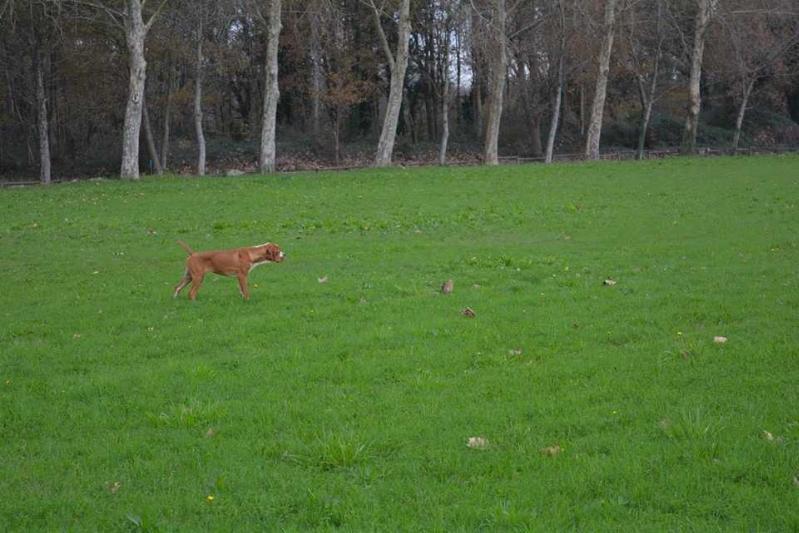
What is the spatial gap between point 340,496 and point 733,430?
2993 millimetres

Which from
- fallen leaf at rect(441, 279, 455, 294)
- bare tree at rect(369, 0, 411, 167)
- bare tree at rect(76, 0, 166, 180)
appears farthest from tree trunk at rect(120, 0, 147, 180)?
fallen leaf at rect(441, 279, 455, 294)

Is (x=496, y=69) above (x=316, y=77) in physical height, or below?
below

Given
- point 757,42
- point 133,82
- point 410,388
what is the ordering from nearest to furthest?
point 410,388
point 133,82
point 757,42

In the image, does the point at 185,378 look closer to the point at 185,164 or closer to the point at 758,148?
the point at 185,164

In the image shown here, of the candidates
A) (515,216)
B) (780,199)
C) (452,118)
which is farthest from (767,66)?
(515,216)

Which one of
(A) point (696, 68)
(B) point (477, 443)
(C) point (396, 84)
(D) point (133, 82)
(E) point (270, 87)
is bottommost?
(B) point (477, 443)

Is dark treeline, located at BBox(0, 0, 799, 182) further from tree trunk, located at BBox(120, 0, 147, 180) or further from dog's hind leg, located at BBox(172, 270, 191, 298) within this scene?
dog's hind leg, located at BBox(172, 270, 191, 298)

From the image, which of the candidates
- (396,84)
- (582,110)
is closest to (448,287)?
(396,84)

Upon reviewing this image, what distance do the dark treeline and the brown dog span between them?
921 inches

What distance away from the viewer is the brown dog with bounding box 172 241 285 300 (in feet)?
38.4

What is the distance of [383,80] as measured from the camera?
57.6 meters

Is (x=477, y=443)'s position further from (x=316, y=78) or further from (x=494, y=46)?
(x=316, y=78)

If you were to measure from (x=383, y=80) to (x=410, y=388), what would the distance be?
5191 cm

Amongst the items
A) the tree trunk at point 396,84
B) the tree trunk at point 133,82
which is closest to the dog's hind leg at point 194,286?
the tree trunk at point 133,82
